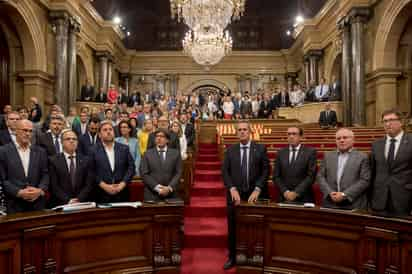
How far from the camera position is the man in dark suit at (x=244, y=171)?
389cm

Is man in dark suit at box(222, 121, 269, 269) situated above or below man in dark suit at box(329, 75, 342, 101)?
below

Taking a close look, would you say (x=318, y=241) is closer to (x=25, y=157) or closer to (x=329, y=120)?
(x=25, y=157)

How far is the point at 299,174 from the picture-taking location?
3.88 meters

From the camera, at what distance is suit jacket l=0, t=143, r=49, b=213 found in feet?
10.9

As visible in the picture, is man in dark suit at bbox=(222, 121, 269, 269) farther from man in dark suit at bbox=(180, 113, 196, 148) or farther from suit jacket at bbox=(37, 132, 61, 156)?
man in dark suit at bbox=(180, 113, 196, 148)

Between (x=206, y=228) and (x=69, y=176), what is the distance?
1.84m

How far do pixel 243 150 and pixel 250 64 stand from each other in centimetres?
1913

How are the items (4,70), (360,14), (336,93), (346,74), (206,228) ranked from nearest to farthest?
(206,228), (4,70), (360,14), (346,74), (336,93)

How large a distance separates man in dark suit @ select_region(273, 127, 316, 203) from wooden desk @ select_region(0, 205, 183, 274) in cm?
104

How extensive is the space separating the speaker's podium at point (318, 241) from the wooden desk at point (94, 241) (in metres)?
0.63

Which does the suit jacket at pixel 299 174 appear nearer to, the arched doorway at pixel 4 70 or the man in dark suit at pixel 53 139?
the man in dark suit at pixel 53 139

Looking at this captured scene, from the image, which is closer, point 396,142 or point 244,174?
point 396,142

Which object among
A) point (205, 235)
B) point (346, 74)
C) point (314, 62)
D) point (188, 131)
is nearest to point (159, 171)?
point (205, 235)

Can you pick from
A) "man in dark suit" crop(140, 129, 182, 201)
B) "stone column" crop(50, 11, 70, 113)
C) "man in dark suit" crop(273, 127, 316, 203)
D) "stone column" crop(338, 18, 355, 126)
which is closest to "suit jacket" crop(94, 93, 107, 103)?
"stone column" crop(50, 11, 70, 113)
